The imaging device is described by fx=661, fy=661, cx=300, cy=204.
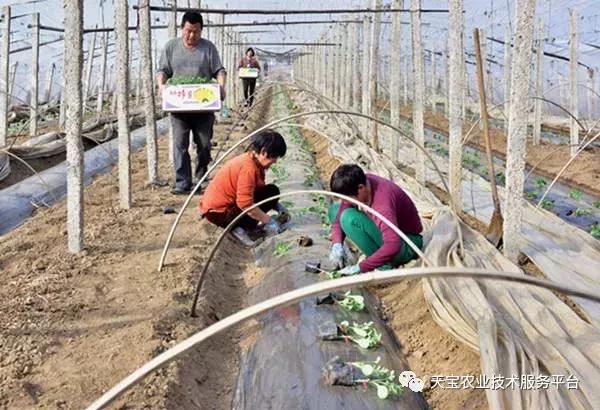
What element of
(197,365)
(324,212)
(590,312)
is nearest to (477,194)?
(324,212)

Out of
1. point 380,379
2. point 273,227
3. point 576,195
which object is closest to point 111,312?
point 380,379

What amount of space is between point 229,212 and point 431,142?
9.59 m

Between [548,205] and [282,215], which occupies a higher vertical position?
[282,215]

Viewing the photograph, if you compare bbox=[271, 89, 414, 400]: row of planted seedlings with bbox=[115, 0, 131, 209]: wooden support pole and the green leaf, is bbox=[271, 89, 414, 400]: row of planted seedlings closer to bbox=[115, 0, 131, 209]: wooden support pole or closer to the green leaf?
Answer: the green leaf

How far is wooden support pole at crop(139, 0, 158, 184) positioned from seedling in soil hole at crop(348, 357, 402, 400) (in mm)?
4609

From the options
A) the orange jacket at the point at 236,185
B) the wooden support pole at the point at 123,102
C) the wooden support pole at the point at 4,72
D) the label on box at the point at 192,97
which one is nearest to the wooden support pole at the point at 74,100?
the orange jacket at the point at 236,185

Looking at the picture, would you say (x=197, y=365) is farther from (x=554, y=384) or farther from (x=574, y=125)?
(x=574, y=125)

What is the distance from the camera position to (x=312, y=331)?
151 inches

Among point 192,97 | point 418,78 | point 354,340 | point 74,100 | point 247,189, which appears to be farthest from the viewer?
point 418,78

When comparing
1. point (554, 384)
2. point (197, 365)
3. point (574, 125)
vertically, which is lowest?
point (197, 365)

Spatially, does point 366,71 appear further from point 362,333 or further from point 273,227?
point 362,333

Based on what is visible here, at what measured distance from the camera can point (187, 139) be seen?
23.1 ft

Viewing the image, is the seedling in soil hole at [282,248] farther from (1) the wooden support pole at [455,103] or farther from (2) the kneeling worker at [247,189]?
(1) the wooden support pole at [455,103]

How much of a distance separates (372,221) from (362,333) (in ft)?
3.52
